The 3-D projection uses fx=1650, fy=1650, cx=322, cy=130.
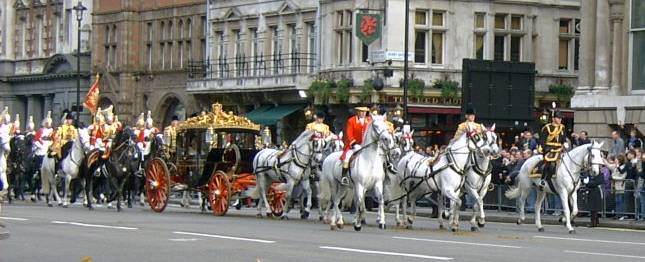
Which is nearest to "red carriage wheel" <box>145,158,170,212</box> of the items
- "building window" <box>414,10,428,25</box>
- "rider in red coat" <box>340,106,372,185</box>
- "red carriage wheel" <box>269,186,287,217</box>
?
"red carriage wheel" <box>269,186,287,217</box>

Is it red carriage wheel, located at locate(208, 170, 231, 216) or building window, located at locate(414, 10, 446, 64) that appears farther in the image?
building window, located at locate(414, 10, 446, 64)

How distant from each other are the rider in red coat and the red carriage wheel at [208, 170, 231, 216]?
4.68 meters

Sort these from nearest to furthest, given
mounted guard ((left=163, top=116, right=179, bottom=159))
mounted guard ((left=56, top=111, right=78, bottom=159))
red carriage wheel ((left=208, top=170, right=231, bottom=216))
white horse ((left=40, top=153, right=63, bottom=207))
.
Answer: red carriage wheel ((left=208, top=170, right=231, bottom=216)) < mounted guard ((left=163, top=116, right=179, bottom=159)) < mounted guard ((left=56, top=111, right=78, bottom=159)) < white horse ((left=40, top=153, right=63, bottom=207))

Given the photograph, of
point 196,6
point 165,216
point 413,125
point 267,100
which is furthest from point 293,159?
point 196,6

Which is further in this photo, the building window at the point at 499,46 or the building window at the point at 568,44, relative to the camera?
the building window at the point at 568,44

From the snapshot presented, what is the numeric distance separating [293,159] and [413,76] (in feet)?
75.8

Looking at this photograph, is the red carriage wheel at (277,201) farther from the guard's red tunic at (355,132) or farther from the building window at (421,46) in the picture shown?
the building window at (421,46)

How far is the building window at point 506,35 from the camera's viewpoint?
57625 millimetres

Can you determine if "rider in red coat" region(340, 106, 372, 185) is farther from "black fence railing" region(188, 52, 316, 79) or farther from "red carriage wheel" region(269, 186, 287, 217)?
"black fence railing" region(188, 52, 316, 79)

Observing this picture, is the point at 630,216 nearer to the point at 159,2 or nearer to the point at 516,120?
the point at 516,120

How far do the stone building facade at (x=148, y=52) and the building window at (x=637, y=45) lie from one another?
2714cm

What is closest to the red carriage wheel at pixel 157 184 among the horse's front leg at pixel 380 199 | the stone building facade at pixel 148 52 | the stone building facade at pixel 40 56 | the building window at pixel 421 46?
the horse's front leg at pixel 380 199

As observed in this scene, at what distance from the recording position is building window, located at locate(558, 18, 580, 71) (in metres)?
59.0

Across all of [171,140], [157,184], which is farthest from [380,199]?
[171,140]
